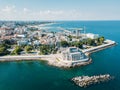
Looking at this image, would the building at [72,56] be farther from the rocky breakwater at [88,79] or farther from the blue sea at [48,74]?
the rocky breakwater at [88,79]

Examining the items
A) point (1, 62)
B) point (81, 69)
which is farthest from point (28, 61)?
point (81, 69)

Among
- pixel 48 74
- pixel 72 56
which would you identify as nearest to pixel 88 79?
pixel 48 74

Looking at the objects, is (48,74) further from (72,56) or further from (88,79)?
(72,56)

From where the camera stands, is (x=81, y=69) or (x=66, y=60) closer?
(x=81, y=69)

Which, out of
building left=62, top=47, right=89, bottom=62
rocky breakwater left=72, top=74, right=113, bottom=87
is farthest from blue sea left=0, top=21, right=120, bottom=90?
building left=62, top=47, right=89, bottom=62

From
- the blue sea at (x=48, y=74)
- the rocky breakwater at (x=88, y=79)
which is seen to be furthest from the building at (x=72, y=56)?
the rocky breakwater at (x=88, y=79)

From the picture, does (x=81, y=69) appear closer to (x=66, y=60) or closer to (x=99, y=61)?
(x=66, y=60)

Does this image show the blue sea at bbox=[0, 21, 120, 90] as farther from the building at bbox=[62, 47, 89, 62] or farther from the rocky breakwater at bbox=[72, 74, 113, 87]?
the building at bbox=[62, 47, 89, 62]

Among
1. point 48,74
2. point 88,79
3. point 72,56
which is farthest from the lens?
point 72,56

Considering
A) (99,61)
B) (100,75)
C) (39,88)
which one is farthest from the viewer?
(99,61)
